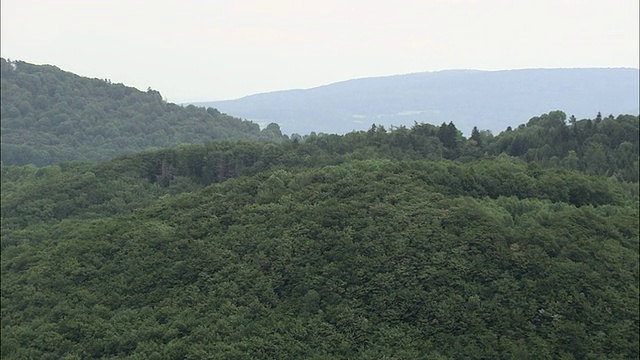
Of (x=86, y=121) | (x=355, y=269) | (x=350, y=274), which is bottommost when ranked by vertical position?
(x=350, y=274)

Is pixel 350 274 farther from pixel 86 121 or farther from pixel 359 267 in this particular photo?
pixel 86 121

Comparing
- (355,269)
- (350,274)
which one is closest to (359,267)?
(355,269)

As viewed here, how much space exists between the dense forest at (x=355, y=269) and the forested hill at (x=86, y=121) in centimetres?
4858

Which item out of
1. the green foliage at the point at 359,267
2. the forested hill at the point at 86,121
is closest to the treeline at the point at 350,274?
the green foliage at the point at 359,267

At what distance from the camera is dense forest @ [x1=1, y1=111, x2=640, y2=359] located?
19.7 m

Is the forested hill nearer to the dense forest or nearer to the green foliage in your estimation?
the green foliage

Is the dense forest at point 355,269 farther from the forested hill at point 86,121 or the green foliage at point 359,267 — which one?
the forested hill at point 86,121

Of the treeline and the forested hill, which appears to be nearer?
the treeline

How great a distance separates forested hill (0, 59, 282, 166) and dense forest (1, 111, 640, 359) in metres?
48.6

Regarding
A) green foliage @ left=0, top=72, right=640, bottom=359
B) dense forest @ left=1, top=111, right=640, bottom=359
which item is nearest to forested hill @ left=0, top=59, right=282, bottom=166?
green foliage @ left=0, top=72, right=640, bottom=359

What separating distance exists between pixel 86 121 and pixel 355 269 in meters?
74.7

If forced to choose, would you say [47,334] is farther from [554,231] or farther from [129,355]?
[554,231]

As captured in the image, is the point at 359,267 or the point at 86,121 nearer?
the point at 359,267

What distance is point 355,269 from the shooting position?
22344mm
